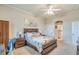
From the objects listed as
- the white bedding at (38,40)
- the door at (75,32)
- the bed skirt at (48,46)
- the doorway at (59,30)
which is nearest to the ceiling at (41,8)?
the doorway at (59,30)

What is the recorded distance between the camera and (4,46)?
1949mm

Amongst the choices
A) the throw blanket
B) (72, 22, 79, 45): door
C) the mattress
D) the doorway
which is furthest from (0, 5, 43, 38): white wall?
(72, 22, 79, 45): door

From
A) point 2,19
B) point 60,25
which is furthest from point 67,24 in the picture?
point 2,19

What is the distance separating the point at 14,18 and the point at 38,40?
23.1 inches

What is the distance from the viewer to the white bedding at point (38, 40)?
1956 mm

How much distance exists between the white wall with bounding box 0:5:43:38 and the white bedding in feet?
0.59

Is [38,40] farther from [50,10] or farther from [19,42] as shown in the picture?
[50,10]

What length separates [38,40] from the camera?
1.99m

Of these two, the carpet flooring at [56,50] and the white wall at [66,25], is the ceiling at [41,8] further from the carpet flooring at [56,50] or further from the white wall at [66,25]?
the carpet flooring at [56,50]

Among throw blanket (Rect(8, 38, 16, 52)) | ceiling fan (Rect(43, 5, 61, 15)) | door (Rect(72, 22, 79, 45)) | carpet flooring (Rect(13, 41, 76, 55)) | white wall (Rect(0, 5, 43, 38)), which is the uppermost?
ceiling fan (Rect(43, 5, 61, 15))

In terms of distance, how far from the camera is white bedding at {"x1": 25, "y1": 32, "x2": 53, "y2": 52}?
196 cm

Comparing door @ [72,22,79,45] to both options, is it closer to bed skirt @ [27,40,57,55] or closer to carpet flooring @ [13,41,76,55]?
carpet flooring @ [13,41,76,55]
